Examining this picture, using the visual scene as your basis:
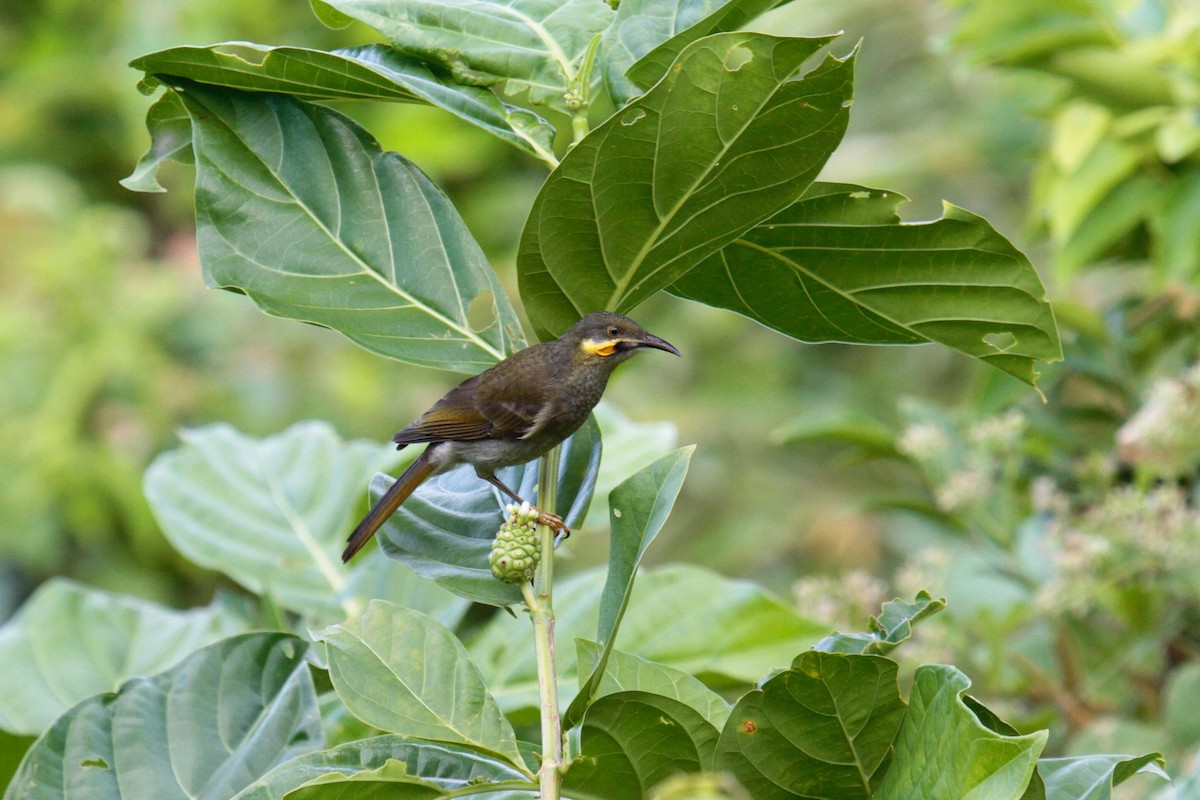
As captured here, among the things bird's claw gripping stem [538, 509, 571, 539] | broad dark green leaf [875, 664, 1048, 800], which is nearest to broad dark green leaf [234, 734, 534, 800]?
bird's claw gripping stem [538, 509, 571, 539]

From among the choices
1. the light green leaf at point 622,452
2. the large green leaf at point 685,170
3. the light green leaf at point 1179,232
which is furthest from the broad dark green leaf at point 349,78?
the light green leaf at point 1179,232

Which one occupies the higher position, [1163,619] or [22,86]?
[22,86]

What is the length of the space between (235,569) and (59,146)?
6.18 metres

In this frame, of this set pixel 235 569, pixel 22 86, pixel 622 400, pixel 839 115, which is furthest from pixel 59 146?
pixel 839 115

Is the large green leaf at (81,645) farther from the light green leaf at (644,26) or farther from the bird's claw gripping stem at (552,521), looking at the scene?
the light green leaf at (644,26)

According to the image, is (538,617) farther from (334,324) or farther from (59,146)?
(59,146)

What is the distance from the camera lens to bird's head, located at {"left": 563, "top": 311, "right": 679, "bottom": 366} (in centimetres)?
153

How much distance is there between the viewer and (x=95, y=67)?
23.5 feet

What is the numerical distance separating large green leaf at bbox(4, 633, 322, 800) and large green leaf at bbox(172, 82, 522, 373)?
0.40 meters

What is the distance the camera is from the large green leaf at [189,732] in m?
1.23

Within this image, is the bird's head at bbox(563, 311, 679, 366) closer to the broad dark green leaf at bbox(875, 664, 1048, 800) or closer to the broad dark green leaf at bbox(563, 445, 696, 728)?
the broad dark green leaf at bbox(563, 445, 696, 728)

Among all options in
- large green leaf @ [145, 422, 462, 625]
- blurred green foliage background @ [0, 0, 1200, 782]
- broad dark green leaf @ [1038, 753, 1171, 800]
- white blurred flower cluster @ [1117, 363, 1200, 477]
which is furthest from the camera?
blurred green foliage background @ [0, 0, 1200, 782]

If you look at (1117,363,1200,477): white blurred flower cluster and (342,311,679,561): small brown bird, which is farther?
(1117,363,1200,477): white blurred flower cluster

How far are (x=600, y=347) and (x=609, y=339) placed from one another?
0.7 inches
